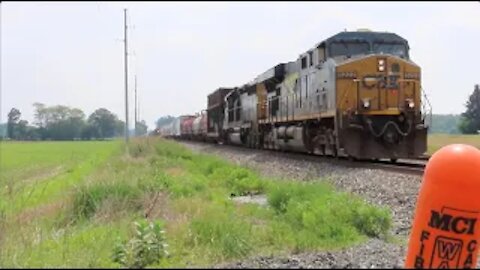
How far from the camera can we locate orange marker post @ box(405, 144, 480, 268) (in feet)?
15.3

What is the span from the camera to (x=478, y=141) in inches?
727

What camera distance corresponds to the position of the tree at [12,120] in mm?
12759

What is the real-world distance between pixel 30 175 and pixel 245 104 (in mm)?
10936

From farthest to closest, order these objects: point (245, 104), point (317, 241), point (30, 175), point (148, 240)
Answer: point (245, 104) < point (30, 175) < point (317, 241) < point (148, 240)

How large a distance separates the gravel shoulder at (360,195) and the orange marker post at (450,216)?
0.31 meters

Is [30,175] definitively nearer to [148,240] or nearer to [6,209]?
[6,209]

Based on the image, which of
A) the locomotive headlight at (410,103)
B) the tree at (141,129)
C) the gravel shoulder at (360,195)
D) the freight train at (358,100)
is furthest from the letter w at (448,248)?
the tree at (141,129)

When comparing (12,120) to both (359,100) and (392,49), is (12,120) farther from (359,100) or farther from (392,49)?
(392,49)

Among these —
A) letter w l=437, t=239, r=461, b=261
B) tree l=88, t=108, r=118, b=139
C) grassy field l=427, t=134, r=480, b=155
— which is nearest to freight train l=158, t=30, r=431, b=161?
grassy field l=427, t=134, r=480, b=155

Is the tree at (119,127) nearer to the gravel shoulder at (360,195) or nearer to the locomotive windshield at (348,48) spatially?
the gravel shoulder at (360,195)

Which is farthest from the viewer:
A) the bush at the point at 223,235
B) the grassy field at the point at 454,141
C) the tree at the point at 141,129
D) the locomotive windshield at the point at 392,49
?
the tree at the point at 141,129

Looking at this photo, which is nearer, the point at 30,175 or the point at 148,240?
the point at 148,240

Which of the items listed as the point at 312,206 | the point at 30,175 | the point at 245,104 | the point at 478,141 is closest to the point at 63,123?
the point at 30,175

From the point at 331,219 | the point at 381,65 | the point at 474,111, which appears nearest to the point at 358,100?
the point at 381,65
